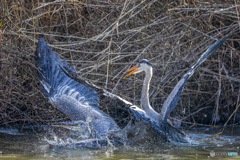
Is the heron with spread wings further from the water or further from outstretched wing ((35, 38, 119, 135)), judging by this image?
the water

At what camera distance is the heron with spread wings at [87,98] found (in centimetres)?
434

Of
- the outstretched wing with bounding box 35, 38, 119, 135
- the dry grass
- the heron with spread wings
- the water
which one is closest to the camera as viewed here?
the water

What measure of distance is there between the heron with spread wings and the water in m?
0.22

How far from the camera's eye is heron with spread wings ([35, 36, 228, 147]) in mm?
4341

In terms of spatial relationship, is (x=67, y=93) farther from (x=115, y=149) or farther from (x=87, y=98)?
(x=115, y=149)

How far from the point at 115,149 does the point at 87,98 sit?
113cm

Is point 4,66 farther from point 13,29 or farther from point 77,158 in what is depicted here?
point 77,158

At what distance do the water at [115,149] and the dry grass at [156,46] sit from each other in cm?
72

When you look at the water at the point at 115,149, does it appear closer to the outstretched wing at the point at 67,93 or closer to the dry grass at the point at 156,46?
the outstretched wing at the point at 67,93

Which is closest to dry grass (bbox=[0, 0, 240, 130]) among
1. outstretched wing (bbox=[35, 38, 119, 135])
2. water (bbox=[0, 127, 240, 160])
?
outstretched wing (bbox=[35, 38, 119, 135])

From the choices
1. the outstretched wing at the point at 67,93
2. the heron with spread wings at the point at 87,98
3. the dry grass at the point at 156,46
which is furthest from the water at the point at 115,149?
the dry grass at the point at 156,46

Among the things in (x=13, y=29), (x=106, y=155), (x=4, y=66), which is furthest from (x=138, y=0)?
(x=106, y=155)

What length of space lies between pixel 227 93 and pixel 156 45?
157 cm

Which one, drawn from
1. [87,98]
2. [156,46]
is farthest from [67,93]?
[156,46]
